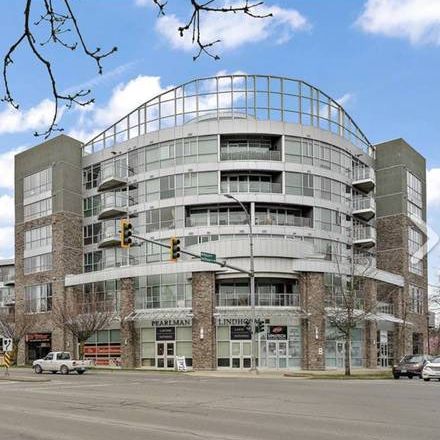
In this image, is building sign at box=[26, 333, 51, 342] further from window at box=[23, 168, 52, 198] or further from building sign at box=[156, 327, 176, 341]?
building sign at box=[156, 327, 176, 341]

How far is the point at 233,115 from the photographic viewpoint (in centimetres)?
5794

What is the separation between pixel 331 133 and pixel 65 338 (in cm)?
2935

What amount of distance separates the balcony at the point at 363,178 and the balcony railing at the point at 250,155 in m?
8.97

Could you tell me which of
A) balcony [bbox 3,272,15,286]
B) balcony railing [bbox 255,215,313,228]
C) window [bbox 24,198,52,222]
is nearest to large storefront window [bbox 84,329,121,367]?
window [bbox 24,198,52,222]

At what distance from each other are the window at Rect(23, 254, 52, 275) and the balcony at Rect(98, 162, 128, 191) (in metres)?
8.66

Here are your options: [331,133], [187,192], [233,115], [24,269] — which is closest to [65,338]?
[24,269]

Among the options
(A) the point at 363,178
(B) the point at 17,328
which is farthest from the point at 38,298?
(A) the point at 363,178

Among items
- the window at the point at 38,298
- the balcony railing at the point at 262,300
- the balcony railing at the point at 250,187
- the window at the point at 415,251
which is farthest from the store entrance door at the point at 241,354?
the window at the point at 415,251

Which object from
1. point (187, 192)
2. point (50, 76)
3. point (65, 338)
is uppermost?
point (187, 192)

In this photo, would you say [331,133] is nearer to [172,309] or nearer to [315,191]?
[315,191]

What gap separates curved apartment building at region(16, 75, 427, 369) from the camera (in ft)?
168

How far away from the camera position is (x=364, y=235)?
206 feet

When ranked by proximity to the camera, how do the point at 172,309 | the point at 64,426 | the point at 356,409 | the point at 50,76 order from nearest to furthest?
the point at 50,76 → the point at 64,426 → the point at 356,409 → the point at 172,309

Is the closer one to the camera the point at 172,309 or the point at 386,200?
the point at 172,309
